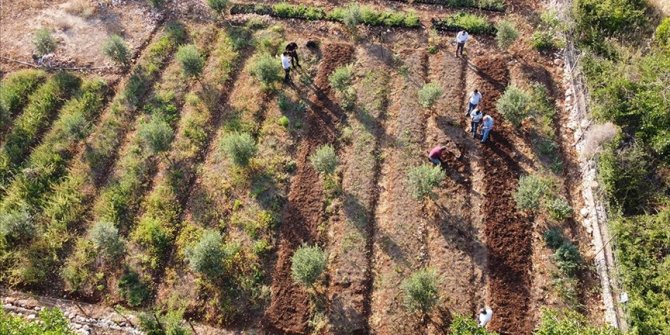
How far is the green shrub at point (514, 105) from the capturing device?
15453 mm

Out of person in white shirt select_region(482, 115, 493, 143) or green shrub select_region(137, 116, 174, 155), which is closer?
person in white shirt select_region(482, 115, 493, 143)

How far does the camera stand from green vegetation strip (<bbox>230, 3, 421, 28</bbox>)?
1975cm

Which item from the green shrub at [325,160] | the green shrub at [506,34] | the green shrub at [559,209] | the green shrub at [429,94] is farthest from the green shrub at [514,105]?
the green shrub at [325,160]

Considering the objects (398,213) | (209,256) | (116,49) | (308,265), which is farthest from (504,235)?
(116,49)

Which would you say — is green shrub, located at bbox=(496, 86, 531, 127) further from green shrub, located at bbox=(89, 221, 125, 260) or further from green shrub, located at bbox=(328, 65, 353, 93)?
green shrub, located at bbox=(89, 221, 125, 260)

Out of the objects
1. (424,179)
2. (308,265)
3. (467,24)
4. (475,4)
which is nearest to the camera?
(308,265)

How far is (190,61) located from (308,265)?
9679 millimetres

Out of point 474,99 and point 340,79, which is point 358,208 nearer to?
point 340,79

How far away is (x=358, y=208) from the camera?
1458 cm

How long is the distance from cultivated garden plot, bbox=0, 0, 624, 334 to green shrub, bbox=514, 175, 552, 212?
0.06 m

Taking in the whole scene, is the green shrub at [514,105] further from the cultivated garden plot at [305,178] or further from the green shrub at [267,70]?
the green shrub at [267,70]

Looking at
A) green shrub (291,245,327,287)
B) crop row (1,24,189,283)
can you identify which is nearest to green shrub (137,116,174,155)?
crop row (1,24,189,283)

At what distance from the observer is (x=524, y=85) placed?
56.7 feet

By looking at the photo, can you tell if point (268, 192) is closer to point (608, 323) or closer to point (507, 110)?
point (507, 110)
